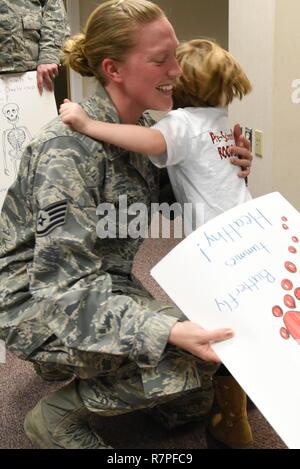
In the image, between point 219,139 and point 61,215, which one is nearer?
point 61,215

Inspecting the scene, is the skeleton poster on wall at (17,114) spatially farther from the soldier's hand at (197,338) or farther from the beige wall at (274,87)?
the soldier's hand at (197,338)

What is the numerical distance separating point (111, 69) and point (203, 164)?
0.32m

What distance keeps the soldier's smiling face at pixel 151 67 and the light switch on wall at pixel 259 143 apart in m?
0.94

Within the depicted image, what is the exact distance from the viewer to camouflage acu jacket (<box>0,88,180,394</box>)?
41.1 inches

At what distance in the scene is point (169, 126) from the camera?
1.26 meters

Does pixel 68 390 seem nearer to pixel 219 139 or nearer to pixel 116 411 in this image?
pixel 116 411

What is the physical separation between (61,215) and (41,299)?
0.18m

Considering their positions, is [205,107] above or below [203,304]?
above

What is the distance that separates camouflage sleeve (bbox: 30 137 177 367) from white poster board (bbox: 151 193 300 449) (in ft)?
0.33

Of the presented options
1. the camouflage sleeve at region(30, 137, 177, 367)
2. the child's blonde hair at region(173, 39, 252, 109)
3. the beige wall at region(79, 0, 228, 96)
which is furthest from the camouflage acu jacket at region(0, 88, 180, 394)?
the beige wall at region(79, 0, 228, 96)

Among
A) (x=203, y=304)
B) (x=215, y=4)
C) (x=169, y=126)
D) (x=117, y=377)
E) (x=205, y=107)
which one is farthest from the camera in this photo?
(x=215, y=4)

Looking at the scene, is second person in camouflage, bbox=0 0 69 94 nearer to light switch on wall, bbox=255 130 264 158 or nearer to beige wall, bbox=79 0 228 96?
light switch on wall, bbox=255 130 264 158
